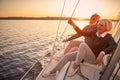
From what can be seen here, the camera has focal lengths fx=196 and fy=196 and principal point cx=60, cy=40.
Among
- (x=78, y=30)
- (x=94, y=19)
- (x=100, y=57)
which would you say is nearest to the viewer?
(x=100, y=57)

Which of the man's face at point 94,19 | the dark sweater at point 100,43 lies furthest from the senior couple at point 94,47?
the man's face at point 94,19

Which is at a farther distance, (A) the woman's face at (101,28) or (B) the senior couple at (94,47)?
(A) the woman's face at (101,28)

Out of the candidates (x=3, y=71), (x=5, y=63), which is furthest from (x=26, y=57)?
(x=3, y=71)

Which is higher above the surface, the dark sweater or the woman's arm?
the woman's arm

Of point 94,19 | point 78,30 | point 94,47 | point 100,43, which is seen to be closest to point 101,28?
point 100,43

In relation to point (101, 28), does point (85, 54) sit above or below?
below

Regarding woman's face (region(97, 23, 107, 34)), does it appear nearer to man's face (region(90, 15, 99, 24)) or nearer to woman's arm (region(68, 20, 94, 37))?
woman's arm (region(68, 20, 94, 37))

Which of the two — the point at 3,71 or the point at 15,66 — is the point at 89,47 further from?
the point at 15,66

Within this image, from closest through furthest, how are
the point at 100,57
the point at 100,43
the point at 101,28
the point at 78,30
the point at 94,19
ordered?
the point at 100,57 → the point at 101,28 → the point at 100,43 → the point at 78,30 → the point at 94,19

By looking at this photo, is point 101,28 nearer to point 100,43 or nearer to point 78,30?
point 100,43

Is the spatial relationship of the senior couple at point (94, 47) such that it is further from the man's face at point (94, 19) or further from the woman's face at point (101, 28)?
the man's face at point (94, 19)

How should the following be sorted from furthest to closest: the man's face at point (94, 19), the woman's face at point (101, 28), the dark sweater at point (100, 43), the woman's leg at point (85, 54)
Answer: the man's face at point (94, 19), the dark sweater at point (100, 43), the woman's face at point (101, 28), the woman's leg at point (85, 54)

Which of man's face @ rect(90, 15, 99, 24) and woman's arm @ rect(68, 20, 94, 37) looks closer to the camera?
woman's arm @ rect(68, 20, 94, 37)

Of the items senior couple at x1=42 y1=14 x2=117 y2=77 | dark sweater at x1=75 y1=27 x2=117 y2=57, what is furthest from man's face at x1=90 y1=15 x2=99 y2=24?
dark sweater at x1=75 y1=27 x2=117 y2=57
